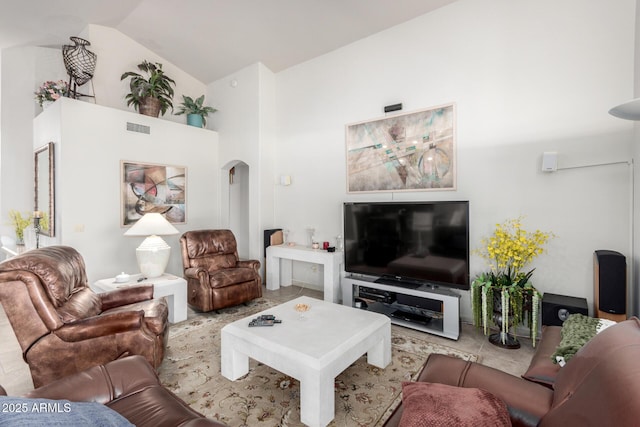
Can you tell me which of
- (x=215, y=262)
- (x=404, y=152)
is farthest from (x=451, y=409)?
(x=215, y=262)

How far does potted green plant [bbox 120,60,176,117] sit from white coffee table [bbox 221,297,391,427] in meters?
4.02

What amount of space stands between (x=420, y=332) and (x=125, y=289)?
2.91 metres

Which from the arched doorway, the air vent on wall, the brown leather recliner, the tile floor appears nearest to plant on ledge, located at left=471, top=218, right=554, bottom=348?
the tile floor

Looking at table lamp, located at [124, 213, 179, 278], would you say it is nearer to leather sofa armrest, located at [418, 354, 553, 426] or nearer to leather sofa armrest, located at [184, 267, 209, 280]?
leather sofa armrest, located at [184, 267, 209, 280]

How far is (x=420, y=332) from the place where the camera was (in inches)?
A: 129

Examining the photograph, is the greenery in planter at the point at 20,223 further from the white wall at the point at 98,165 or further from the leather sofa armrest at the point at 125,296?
the leather sofa armrest at the point at 125,296

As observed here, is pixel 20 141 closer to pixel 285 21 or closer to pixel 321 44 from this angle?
pixel 285 21

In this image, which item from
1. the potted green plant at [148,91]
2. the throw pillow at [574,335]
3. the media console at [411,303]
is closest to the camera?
the throw pillow at [574,335]

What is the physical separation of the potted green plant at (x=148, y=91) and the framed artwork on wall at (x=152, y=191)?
35.6 inches

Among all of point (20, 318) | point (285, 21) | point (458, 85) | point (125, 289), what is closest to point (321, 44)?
point (285, 21)

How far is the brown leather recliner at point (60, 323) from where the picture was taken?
1969 millimetres

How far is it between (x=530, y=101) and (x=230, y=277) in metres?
3.79

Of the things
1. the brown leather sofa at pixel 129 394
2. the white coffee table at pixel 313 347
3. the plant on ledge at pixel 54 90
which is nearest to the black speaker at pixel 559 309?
the white coffee table at pixel 313 347

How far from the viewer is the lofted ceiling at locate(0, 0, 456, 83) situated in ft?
12.6
